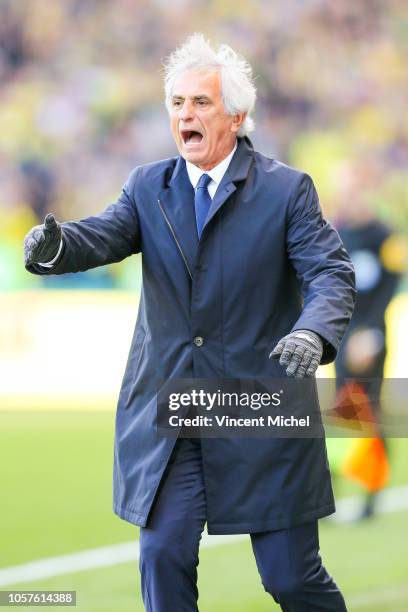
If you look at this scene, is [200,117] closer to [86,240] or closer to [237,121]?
[237,121]

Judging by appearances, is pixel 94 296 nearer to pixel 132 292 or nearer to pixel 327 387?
pixel 132 292

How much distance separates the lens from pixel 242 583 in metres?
5.92

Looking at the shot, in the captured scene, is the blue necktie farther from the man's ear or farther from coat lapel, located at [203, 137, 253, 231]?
the man's ear

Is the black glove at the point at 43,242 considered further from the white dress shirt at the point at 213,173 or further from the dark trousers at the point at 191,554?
the dark trousers at the point at 191,554

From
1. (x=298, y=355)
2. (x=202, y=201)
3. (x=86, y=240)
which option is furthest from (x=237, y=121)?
(x=298, y=355)

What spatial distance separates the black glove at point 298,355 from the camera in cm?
355

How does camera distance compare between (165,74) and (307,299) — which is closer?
(307,299)

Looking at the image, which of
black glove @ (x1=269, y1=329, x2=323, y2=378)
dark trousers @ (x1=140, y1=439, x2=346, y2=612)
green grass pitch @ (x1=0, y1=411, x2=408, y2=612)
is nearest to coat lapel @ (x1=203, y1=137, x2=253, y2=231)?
black glove @ (x1=269, y1=329, x2=323, y2=378)

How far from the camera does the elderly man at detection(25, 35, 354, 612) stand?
12.9 ft


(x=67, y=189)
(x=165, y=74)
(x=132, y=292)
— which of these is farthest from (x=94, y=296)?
(x=165, y=74)

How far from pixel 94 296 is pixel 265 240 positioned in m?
10.9

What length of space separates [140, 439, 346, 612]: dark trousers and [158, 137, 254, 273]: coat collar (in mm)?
624

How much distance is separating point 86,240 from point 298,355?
34.2 inches

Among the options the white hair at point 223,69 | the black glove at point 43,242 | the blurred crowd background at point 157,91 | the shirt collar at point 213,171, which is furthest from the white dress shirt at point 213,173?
the blurred crowd background at point 157,91
